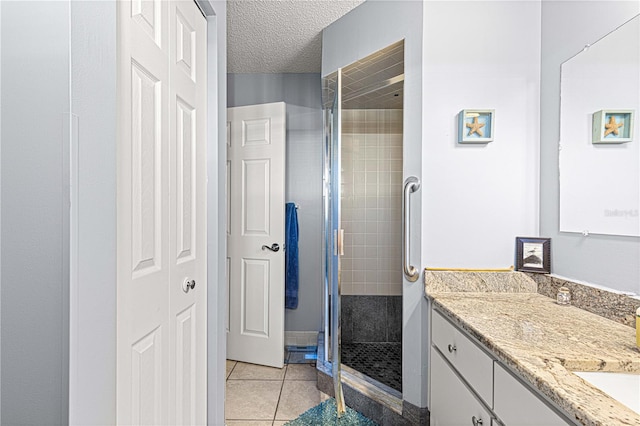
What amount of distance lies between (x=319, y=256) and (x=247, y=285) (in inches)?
27.7

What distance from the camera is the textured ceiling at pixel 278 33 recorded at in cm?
248

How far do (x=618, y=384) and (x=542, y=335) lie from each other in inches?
9.7

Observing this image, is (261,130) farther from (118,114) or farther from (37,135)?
(37,135)

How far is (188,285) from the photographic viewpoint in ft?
5.16

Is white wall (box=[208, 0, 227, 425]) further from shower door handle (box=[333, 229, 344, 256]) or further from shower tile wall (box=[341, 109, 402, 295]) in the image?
shower tile wall (box=[341, 109, 402, 295])

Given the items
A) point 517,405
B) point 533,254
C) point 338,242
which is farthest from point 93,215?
point 533,254

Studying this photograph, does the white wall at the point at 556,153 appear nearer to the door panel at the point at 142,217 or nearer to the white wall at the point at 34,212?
the door panel at the point at 142,217

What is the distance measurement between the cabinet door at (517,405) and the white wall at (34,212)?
3.37 feet

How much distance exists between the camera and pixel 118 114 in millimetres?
1026

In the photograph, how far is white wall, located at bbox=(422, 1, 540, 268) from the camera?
80.2 inches

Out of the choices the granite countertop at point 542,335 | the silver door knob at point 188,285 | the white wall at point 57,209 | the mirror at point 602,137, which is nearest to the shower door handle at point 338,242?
the granite countertop at point 542,335

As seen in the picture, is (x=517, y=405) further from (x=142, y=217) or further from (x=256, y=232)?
(x=256, y=232)

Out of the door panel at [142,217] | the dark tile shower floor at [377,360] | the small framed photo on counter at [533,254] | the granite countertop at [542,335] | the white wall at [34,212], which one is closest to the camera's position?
the white wall at [34,212]

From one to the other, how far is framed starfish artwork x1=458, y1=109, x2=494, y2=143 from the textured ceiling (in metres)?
1.00
